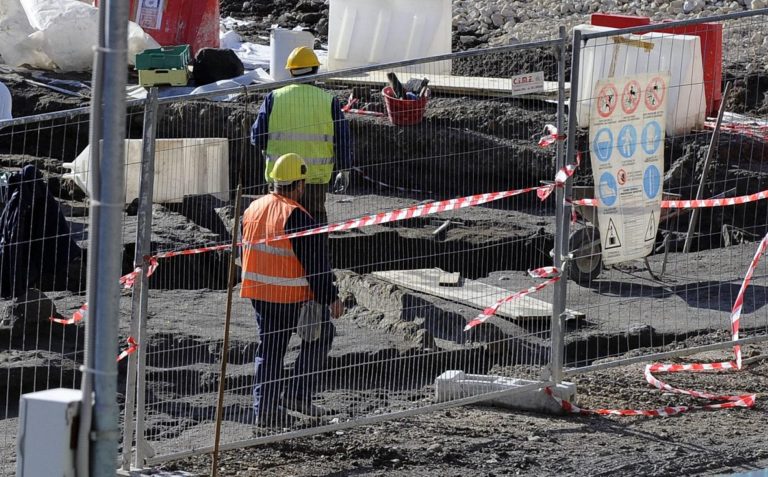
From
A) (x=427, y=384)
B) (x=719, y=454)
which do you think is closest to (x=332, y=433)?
(x=427, y=384)

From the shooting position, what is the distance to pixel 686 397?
25.0 ft

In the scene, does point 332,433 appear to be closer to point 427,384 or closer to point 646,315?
point 427,384

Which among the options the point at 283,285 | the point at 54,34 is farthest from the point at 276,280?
the point at 54,34

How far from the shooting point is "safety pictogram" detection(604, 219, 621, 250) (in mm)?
7375

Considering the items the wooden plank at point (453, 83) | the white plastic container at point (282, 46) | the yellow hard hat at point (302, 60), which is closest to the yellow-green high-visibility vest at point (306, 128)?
the yellow hard hat at point (302, 60)

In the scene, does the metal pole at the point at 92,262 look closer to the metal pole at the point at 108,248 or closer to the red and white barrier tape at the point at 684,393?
the metal pole at the point at 108,248

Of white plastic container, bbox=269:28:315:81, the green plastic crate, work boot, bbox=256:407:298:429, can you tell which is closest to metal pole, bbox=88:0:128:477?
work boot, bbox=256:407:298:429

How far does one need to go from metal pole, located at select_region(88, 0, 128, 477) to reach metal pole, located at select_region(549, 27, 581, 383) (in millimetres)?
4040

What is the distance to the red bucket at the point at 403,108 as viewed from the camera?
47.6 feet

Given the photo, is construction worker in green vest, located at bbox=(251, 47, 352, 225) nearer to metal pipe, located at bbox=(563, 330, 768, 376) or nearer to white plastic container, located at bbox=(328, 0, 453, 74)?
metal pipe, located at bbox=(563, 330, 768, 376)

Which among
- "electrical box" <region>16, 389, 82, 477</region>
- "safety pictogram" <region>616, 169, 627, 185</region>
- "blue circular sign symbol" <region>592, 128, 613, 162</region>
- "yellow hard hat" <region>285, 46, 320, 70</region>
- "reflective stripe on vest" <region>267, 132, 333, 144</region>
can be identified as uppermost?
"yellow hard hat" <region>285, 46, 320, 70</region>

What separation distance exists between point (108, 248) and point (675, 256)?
30.8 ft

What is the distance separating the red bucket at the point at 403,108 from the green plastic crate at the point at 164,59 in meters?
3.41

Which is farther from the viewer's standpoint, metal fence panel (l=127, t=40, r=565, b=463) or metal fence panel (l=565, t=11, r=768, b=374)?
metal fence panel (l=565, t=11, r=768, b=374)
